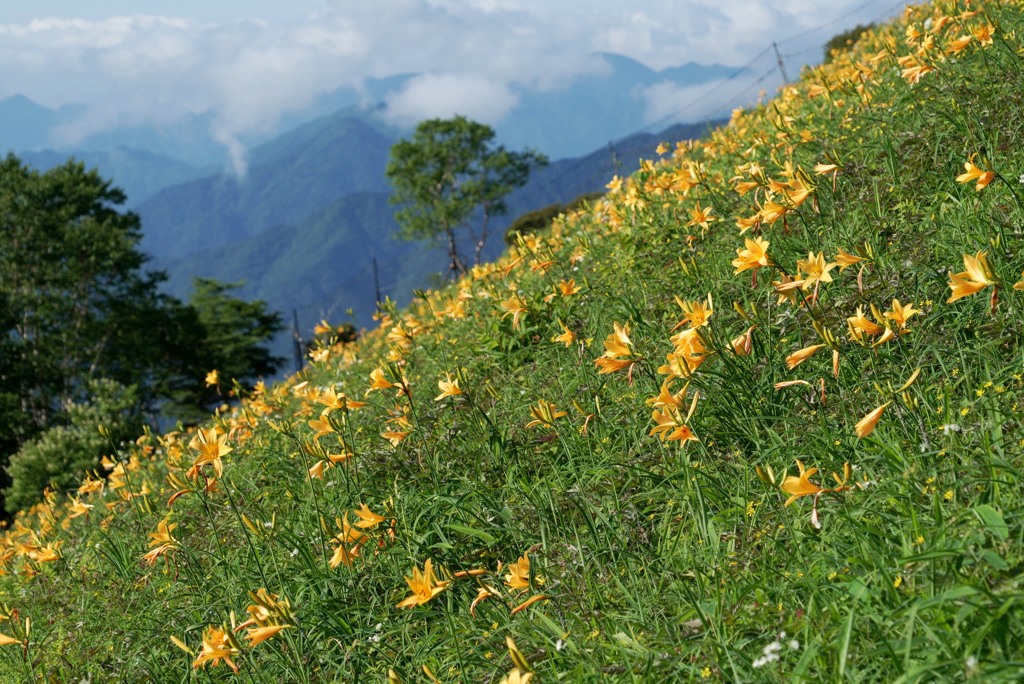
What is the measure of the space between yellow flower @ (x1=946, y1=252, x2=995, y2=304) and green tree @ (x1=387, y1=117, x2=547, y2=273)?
46.3 meters

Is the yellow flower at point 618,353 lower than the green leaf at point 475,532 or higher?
higher

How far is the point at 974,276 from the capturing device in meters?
2.18

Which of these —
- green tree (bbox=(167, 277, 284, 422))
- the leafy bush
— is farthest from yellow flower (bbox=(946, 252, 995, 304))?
green tree (bbox=(167, 277, 284, 422))

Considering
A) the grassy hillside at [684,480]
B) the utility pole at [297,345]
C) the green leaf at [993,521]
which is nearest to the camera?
the green leaf at [993,521]

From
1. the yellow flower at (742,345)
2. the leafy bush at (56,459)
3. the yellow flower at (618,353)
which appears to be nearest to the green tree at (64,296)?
the leafy bush at (56,459)

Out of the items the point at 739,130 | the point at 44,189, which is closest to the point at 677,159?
the point at 739,130

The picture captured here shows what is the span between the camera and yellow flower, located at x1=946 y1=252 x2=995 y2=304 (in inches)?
84.1

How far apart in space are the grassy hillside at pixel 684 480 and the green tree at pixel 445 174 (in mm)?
44068

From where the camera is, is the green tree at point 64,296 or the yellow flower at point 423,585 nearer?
the yellow flower at point 423,585

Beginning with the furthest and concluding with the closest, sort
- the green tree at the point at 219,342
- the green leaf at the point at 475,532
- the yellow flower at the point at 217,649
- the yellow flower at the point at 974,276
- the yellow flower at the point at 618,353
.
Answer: the green tree at the point at 219,342
the green leaf at the point at 475,532
the yellow flower at the point at 618,353
the yellow flower at the point at 217,649
the yellow flower at the point at 974,276

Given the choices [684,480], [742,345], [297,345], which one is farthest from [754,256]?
[297,345]

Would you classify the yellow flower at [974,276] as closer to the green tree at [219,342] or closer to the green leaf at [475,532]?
the green leaf at [475,532]

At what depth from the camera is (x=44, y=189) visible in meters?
29.9

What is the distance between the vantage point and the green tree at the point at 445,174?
49281 millimetres
